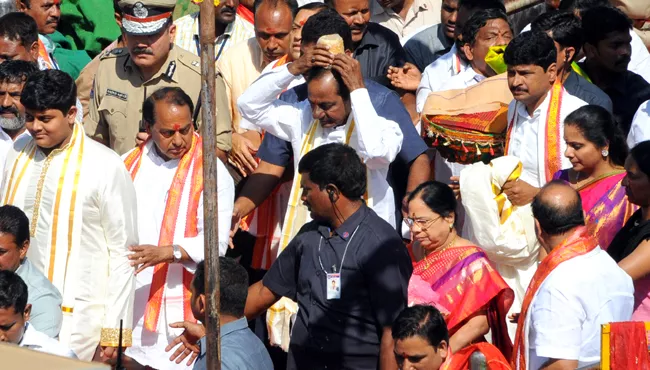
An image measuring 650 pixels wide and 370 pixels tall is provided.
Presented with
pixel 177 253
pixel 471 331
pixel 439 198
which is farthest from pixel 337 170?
pixel 177 253

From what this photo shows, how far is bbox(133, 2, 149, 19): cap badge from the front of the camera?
8156 millimetres

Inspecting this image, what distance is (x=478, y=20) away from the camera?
8.24 meters

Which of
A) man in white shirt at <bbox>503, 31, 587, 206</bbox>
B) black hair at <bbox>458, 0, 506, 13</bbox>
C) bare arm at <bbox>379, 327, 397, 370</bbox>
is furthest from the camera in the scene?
black hair at <bbox>458, 0, 506, 13</bbox>

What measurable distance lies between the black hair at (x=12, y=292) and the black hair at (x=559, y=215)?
2.40 meters

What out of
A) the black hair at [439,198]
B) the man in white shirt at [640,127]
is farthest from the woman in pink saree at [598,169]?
the black hair at [439,198]

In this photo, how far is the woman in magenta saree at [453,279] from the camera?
6.56m

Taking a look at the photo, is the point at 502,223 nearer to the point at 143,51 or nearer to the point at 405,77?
the point at 405,77

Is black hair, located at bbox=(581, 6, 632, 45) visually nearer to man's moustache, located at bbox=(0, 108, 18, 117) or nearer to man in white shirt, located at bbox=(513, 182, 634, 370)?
man in white shirt, located at bbox=(513, 182, 634, 370)

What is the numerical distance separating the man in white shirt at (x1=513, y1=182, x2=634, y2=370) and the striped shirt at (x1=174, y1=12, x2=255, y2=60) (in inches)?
147

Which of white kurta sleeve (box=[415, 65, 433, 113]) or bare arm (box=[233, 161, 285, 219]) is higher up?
white kurta sleeve (box=[415, 65, 433, 113])

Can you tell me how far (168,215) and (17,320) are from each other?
1420 millimetres

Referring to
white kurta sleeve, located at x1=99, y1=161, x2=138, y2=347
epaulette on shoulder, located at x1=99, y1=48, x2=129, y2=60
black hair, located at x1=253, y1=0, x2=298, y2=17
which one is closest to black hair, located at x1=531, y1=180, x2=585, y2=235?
white kurta sleeve, located at x1=99, y1=161, x2=138, y2=347

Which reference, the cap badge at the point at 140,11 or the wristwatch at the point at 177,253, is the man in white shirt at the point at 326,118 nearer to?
the wristwatch at the point at 177,253

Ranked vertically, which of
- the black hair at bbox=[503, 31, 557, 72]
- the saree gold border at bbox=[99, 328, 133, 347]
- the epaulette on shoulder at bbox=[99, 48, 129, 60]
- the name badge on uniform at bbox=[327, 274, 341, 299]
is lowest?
the saree gold border at bbox=[99, 328, 133, 347]
